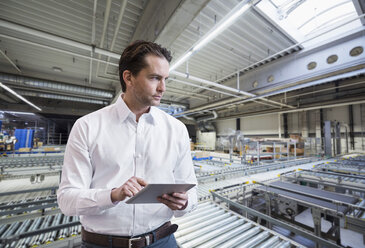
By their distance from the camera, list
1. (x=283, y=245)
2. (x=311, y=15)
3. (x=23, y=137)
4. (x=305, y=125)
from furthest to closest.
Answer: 1. (x=305, y=125)
2. (x=23, y=137)
3. (x=311, y=15)
4. (x=283, y=245)

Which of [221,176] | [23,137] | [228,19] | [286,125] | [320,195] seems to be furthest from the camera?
[286,125]

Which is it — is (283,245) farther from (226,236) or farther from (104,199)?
(104,199)

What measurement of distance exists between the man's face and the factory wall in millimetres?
12234

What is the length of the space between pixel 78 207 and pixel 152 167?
0.41m

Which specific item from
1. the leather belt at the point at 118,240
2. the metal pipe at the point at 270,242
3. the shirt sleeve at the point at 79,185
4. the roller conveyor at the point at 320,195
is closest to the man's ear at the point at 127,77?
the shirt sleeve at the point at 79,185

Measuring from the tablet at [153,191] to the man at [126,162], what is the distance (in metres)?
0.05

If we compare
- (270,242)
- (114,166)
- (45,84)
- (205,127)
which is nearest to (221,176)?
(270,242)

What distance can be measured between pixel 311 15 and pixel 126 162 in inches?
254

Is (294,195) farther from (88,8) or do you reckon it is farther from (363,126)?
(363,126)

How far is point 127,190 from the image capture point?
2.26 feet

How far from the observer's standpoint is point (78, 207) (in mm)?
746

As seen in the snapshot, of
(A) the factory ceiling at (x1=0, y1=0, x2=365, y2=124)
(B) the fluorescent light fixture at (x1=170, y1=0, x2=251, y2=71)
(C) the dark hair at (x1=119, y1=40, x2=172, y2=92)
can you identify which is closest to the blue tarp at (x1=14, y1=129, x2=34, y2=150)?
(A) the factory ceiling at (x1=0, y1=0, x2=365, y2=124)

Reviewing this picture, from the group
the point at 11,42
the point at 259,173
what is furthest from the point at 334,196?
the point at 11,42

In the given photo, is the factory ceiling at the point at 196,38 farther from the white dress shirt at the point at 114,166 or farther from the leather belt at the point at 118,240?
the leather belt at the point at 118,240
